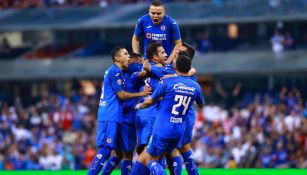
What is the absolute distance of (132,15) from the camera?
138ft

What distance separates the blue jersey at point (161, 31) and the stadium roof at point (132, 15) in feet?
55.2

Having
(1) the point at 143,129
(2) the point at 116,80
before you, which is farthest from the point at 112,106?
(1) the point at 143,129

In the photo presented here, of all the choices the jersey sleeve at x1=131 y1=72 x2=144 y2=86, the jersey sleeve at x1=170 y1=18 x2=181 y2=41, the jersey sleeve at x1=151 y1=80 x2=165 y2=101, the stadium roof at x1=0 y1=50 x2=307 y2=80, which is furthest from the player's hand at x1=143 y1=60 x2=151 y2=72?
the stadium roof at x1=0 y1=50 x2=307 y2=80

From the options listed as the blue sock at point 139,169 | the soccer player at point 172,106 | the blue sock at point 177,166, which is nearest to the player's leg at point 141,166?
the blue sock at point 139,169

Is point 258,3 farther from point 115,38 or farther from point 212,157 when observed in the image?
point 212,157

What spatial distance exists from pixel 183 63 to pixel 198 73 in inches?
752

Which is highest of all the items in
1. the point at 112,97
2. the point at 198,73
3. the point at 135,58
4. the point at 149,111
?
the point at 135,58

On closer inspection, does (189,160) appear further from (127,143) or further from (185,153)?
(127,143)

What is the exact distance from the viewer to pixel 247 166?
101ft

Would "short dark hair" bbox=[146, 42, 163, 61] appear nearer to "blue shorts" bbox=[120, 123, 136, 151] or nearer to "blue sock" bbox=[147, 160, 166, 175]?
"blue shorts" bbox=[120, 123, 136, 151]

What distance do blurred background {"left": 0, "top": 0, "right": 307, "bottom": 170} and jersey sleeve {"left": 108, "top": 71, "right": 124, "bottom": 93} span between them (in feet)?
31.0

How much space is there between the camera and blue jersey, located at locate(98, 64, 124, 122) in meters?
21.0

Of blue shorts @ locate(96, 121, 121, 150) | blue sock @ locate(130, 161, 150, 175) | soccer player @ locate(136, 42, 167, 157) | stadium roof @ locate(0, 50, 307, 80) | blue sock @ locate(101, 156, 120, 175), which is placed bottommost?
stadium roof @ locate(0, 50, 307, 80)

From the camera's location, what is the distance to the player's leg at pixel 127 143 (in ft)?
69.6
